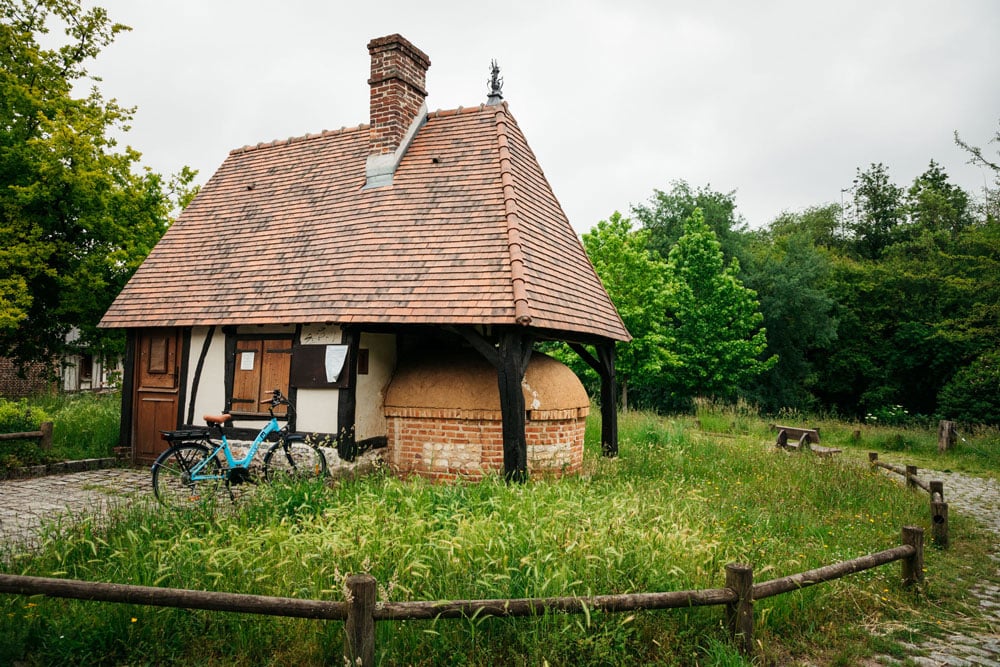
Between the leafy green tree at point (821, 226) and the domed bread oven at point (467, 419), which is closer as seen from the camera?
the domed bread oven at point (467, 419)

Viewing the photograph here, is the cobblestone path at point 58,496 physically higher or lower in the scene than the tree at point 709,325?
lower

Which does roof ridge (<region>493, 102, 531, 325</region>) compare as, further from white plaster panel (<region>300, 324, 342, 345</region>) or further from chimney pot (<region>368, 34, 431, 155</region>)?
white plaster panel (<region>300, 324, 342, 345</region>)

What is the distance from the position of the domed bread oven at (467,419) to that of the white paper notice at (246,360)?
7.63ft

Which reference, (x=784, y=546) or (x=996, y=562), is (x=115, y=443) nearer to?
(x=784, y=546)

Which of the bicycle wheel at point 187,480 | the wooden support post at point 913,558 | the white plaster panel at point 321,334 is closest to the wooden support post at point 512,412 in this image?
the white plaster panel at point 321,334

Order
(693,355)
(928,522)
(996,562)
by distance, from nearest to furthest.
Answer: (996,562), (928,522), (693,355)

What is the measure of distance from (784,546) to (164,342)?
10.0 m

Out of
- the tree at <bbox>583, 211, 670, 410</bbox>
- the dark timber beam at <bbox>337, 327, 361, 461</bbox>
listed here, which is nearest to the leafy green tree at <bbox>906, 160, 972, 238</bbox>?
the tree at <bbox>583, 211, 670, 410</bbox>

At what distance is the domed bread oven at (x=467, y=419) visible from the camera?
879 centimetres

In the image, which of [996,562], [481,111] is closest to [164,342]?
[481,111]

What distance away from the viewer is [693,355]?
23.9 meters

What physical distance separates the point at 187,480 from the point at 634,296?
17047 mm

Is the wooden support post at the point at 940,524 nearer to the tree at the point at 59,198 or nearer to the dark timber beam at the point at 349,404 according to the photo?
the dark timber beam at the point at 349,404

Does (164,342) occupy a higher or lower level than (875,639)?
higher
